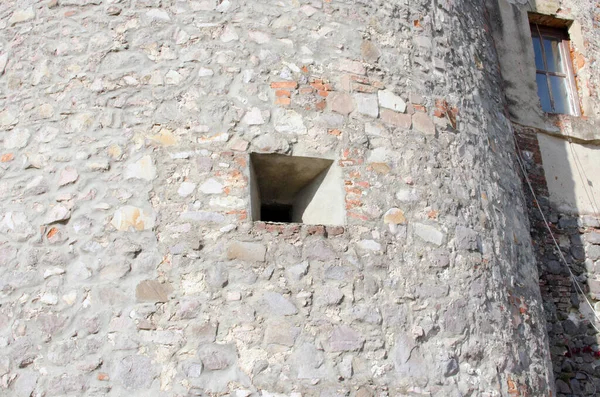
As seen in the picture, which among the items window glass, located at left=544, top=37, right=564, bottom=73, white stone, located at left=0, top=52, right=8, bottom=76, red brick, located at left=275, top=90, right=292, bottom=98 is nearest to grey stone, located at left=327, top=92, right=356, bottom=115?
red brick, located at left=275, top=90, right=292, bottom=98

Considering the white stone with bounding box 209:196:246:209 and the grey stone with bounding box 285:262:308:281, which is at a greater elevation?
the white stone with bounding box 209:196:246:209

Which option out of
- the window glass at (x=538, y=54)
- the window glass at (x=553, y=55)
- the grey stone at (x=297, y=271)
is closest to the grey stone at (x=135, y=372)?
the grey stone at (x=297, y=271)

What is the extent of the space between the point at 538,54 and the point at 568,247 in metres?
2.15

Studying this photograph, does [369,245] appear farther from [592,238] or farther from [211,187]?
[592,238]

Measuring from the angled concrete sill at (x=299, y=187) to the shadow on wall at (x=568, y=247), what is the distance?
8.77 feet

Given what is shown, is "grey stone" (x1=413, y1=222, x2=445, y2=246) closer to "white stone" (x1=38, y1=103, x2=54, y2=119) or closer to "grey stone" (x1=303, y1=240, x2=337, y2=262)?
"grey stone" (x1=303, y1=240, x2=337, y2=262)

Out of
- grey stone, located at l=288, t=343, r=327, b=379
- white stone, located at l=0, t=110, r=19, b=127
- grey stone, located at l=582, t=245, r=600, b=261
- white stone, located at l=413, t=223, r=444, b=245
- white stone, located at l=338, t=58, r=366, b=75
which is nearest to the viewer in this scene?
grey stone, located at l=288, t=343, r=327, b=379

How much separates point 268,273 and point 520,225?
207 centimetres

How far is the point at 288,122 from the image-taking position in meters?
4.10

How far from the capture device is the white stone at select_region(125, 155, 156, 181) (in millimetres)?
3910

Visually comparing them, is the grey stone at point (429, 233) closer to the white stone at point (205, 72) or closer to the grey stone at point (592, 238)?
the white stone at point (205, 72)

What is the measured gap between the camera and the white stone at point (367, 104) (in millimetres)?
4270

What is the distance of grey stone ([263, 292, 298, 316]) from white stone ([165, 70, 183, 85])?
4.43ft

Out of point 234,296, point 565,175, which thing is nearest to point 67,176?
point 234,296
